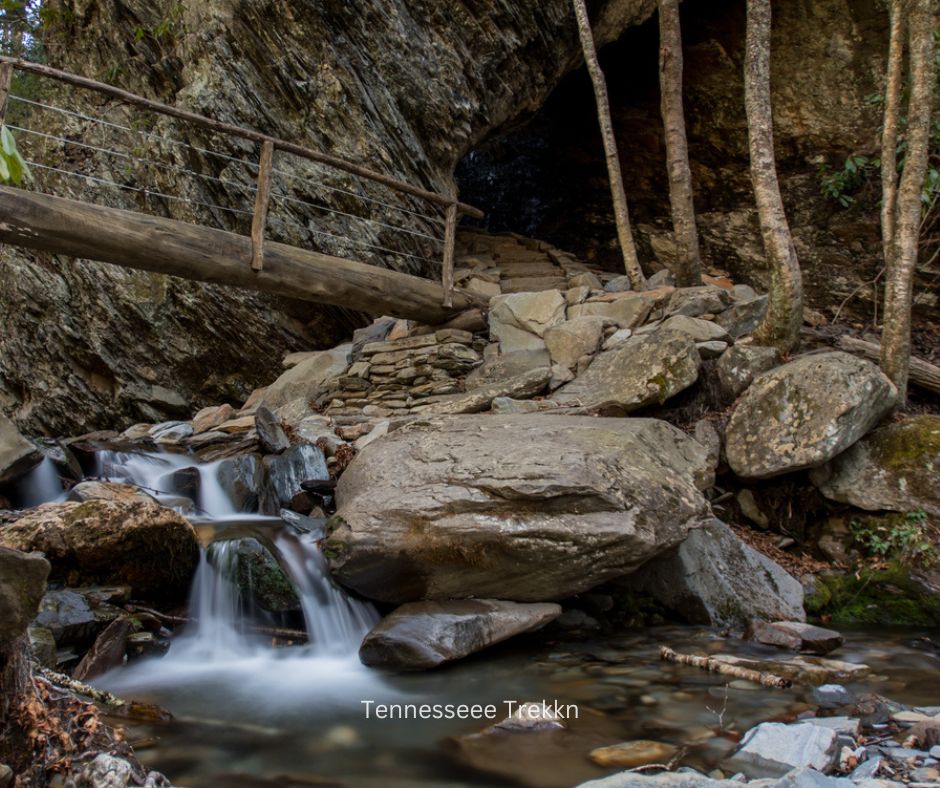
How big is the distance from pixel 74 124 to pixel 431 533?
365 inches

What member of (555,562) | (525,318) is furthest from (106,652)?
(525,318)

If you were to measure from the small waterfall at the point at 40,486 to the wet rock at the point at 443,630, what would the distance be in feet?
9.72

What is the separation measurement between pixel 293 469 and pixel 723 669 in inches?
145

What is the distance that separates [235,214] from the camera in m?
9.45

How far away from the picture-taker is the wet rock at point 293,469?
597 centimetres

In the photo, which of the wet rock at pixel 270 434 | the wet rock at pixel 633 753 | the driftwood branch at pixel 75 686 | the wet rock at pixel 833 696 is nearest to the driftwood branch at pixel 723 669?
the wet rock at pixel 833 696

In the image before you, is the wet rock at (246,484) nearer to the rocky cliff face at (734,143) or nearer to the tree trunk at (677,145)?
the tree trunk at (677,145)

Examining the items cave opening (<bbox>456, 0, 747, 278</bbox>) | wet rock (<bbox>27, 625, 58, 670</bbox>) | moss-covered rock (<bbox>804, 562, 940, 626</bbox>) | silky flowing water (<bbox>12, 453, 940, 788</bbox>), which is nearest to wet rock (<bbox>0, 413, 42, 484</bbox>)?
silky flowing water (<bbox>12, 453, 940, 788</bbox>)

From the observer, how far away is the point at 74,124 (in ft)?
34.0

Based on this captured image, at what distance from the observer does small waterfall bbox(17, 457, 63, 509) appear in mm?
5441

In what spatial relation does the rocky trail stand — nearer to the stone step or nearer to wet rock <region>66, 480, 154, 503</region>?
wet rock <region>66, 480, 154, 503</region>

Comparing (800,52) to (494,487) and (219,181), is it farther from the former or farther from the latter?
(494,487)

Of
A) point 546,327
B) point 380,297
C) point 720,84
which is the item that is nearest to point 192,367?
point 380,297

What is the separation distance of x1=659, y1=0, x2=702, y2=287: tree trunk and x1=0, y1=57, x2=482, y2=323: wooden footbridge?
2.51m
